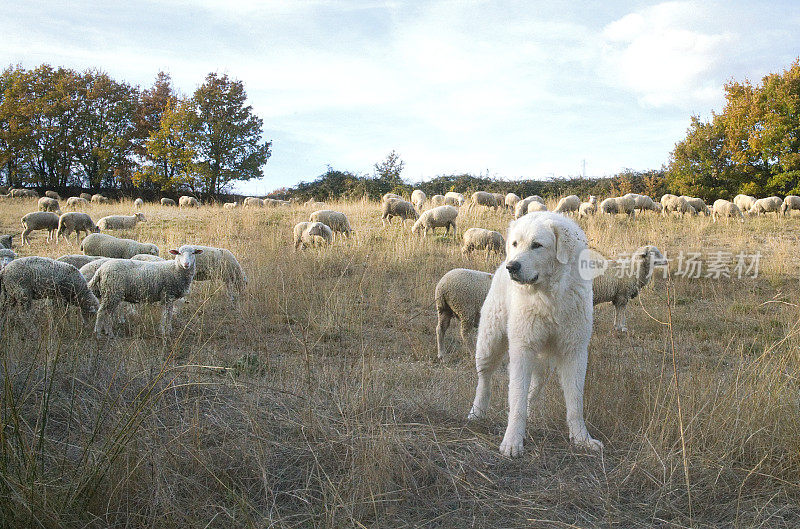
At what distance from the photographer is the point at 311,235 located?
15.2m

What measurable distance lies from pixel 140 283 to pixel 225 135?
3263 centimetres

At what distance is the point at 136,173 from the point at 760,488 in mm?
42596

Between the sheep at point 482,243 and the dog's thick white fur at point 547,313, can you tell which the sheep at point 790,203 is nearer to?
the sheep at point 482,243

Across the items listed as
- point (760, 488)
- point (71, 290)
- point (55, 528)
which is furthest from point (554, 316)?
point (71, 290)

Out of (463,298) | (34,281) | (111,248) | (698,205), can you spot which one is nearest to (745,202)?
(698,205)

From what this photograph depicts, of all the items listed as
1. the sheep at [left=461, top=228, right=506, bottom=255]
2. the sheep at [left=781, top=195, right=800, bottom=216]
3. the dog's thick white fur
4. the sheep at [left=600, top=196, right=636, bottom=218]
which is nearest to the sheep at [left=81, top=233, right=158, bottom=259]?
the sheep at [left=461, top=228, right=506, bottom=255]

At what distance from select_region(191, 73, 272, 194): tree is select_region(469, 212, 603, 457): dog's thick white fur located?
122ft

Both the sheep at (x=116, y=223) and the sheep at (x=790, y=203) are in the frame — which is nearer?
the sheep at (x=116, y=223)

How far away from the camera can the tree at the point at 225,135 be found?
1510 inches

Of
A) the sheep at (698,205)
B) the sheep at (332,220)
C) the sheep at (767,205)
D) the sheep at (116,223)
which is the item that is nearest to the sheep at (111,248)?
the sheep at (332,220)

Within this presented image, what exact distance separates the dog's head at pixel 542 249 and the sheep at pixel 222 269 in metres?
7.66

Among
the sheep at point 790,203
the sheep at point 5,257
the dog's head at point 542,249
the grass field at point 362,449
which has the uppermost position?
the sheep at point 790,203

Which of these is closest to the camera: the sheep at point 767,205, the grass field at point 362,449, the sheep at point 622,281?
the grass field at point 362,449

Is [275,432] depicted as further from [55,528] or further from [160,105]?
[160,105]
